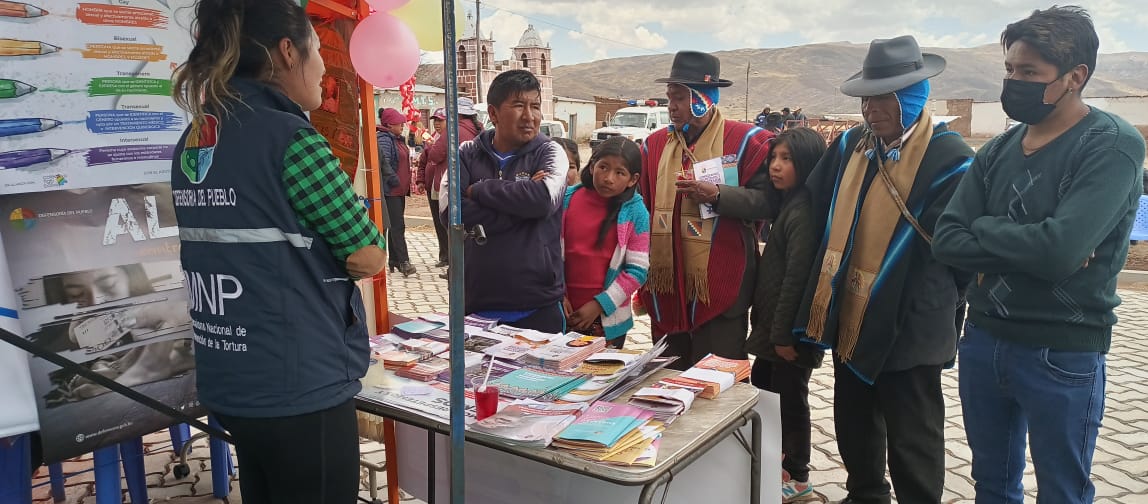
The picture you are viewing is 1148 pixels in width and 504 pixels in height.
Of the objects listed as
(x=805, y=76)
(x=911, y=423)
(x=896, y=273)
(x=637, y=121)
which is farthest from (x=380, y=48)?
(x=805, y=76)

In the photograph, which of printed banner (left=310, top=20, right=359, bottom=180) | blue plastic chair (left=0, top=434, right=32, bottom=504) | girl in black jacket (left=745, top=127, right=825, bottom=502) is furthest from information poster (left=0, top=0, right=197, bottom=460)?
girl in black jacket (left=745, top=127, right=825, bottom=502)

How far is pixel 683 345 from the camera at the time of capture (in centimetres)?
332

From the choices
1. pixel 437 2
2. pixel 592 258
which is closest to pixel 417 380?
pixel 592 258

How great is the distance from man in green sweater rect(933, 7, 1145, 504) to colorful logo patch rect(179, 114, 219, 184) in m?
2.03

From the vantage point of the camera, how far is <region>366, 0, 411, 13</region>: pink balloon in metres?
2.65

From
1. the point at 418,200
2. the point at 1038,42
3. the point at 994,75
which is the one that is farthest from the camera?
the point at 994,75

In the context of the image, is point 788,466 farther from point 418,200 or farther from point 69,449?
point 418,200

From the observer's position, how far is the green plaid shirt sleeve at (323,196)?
1.50 metres

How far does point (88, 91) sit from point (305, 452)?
4.73ft

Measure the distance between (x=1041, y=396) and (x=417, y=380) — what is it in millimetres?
1859

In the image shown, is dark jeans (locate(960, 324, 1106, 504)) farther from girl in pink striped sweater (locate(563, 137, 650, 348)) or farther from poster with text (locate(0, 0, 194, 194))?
poster with text (locate(0, 0, 194, 194))

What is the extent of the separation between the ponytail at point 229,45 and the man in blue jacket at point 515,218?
1157mm

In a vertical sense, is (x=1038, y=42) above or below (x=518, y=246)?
above

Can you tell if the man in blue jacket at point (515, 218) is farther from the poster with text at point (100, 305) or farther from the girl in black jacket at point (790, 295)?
the poster with text at point (100, 305)
